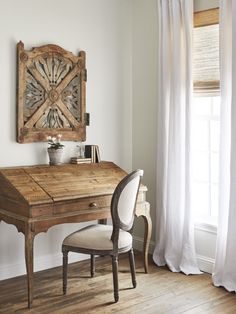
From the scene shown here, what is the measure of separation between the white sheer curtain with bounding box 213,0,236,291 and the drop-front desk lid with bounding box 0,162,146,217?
0.95m

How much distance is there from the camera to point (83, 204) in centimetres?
374

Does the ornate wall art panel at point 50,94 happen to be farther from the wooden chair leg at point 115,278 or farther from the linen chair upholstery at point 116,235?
the wooden chair leg at point 115,278

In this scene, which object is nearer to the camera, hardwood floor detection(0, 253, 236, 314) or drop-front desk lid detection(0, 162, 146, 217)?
hardwood floor detection(0, 253, 236, 314)

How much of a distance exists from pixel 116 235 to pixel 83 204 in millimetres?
394

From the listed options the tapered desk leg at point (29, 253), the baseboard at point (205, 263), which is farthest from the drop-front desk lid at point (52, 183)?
the baseboard at point (205, 263)

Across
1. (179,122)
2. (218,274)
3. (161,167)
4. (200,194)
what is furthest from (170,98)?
(218,274)

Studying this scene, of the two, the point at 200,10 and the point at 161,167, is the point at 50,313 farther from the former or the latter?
the point at 200,10

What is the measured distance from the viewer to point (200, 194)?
442 centimetres

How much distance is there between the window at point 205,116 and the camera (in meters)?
4.10

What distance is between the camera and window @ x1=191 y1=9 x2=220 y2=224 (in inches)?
161

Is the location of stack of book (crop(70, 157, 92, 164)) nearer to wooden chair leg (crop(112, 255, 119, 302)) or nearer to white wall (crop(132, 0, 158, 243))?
white wall (crop(132, 0, 158, 243))

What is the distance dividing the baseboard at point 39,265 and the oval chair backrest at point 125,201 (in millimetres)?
1054

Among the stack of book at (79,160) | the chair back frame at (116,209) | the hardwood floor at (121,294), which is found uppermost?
the stack of book at (79,160)

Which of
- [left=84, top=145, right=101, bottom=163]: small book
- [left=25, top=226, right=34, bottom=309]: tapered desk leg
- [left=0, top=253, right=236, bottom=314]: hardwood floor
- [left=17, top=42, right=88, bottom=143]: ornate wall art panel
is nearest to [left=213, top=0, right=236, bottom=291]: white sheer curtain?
[left=0, top=253, right=236, bottom=314]: hardwood floor
